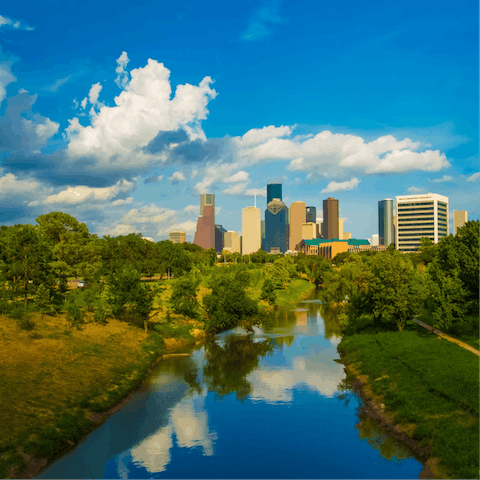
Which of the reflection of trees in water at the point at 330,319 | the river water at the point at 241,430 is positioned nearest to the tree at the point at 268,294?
the reflection of trees in water at the point at 330,319

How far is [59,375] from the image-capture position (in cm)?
4094

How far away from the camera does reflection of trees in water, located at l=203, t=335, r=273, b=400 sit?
147ft

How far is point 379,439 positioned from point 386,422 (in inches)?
106

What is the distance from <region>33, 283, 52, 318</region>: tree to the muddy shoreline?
130ft

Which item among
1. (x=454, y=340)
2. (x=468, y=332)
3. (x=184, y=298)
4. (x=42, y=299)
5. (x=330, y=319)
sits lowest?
(x=330, y=319)

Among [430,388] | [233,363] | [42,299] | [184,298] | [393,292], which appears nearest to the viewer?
[430,388]

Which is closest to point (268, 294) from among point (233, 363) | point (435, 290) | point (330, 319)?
point (330, 319)

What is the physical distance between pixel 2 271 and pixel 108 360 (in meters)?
24.1

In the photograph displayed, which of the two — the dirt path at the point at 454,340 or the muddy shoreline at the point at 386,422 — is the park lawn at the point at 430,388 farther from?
the dirt path at the point at 454,340

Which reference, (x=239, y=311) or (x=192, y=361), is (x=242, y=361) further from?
(x=239, y=311)

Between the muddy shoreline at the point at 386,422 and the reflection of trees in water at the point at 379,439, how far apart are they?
0.40 meters

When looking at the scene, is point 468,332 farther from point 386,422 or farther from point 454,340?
point 386,422

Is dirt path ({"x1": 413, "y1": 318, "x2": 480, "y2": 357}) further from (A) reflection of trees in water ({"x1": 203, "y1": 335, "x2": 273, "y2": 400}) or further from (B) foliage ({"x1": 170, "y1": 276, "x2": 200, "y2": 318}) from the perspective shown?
(B) foliage ({"x1": 170, "y1": 276, "x2": 200, "y2": 318})

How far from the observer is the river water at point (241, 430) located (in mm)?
28609
